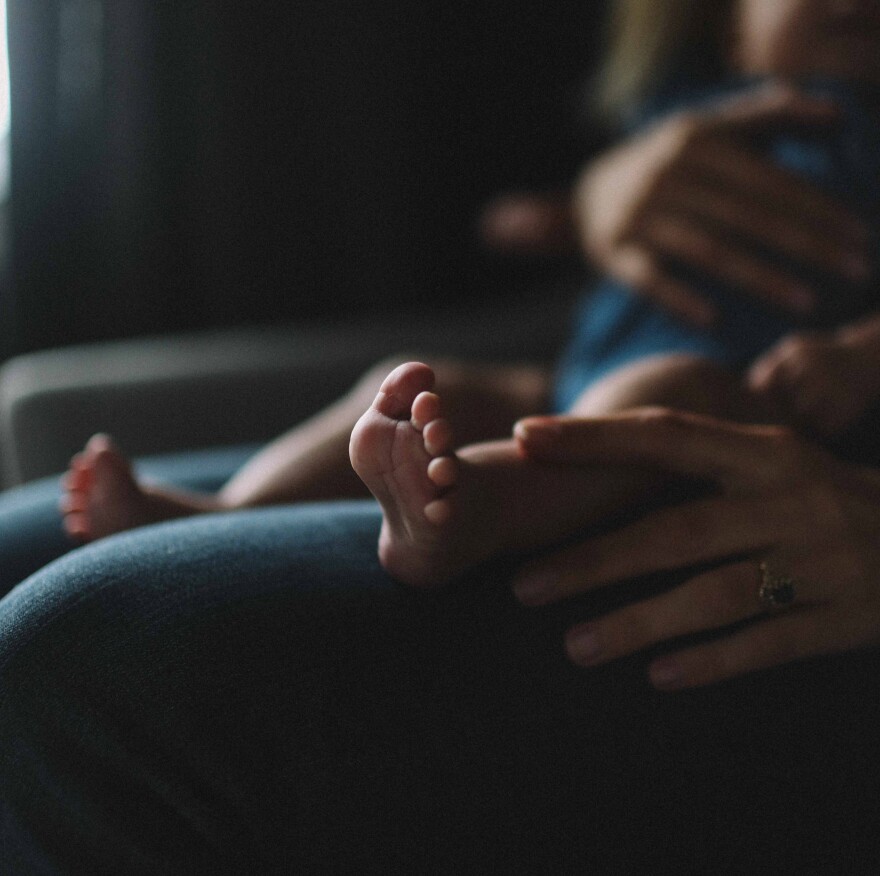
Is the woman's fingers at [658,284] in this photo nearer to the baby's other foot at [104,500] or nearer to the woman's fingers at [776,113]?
the woman's fingers at [776,113]

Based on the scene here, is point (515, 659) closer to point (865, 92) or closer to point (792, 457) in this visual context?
point (792, 457)

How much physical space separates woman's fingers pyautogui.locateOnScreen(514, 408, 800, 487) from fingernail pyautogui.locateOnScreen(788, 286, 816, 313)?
30 cm

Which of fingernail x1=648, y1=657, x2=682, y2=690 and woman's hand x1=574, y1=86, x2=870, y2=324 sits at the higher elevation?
woman's hand x1=574, y1=86, x2=870, y2=324

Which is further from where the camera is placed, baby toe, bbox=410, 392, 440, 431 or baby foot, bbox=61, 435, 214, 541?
baby foot, bbox=61, 435, 214, 541

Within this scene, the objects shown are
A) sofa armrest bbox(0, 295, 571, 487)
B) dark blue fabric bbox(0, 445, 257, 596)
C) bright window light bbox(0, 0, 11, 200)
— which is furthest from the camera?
bright window light bbox(0, 0, 11, 200)

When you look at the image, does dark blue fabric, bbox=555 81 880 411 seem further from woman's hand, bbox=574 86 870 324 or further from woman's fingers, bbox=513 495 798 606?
woman's fingers, bbox=513 495 798 606

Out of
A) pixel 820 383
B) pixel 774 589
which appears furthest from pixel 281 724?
pixel 820 383

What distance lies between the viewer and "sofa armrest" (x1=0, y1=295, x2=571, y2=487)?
894 mm

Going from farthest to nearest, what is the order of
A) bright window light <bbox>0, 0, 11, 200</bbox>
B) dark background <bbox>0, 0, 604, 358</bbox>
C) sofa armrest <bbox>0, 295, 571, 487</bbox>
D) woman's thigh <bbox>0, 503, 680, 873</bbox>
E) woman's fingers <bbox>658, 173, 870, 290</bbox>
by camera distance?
dark background <bbox>0, 0, 604, 358</bbox>
bright window light <bbox>0, 0, 11, 200</bbox>
sofa armrest <bbox>0, 295, 571, 487</bbox>
woman's fingers <bbox>658, 173, 870, 290</bbox>
woman's thigh <bbox>0, 503, 680, 873</bbox>

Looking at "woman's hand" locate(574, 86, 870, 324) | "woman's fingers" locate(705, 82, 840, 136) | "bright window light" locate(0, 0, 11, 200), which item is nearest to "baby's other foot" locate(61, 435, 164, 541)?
"woman's hand" locate(574, 86, 870, 324)

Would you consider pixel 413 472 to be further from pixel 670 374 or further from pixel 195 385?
pixel 195 385

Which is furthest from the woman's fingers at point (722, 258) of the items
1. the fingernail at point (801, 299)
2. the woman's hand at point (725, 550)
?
the woman's hand at point (725, 550)

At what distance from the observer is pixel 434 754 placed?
0.38 metres

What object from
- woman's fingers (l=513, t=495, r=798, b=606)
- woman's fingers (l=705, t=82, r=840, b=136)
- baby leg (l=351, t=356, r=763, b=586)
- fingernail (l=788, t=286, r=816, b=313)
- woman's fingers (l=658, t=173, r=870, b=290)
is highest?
woman's fingers (l=705, t=82, r=840, b=136)
